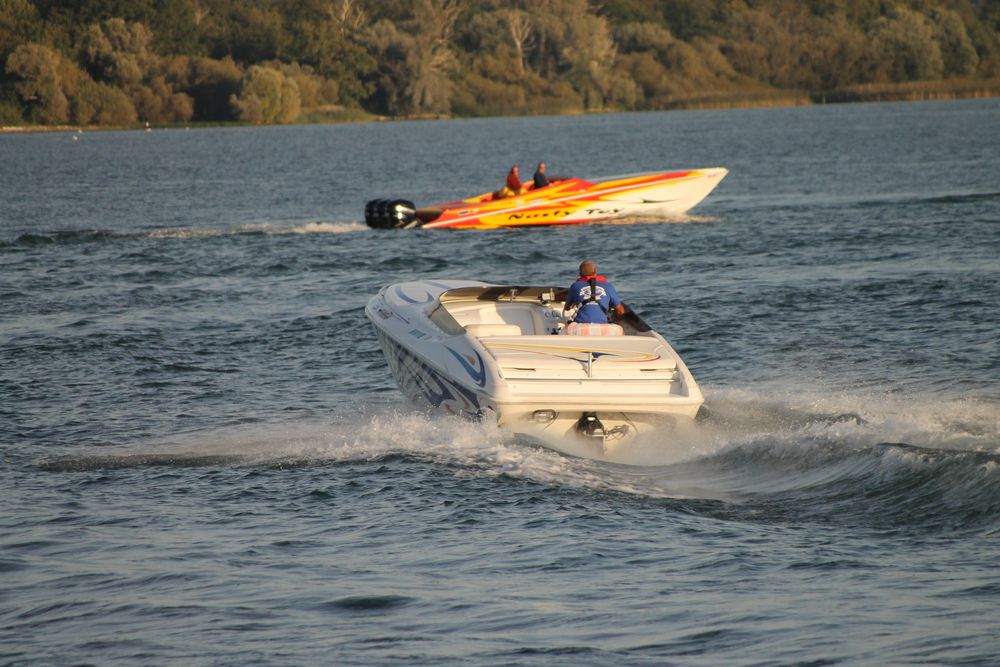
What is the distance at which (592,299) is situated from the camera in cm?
1346

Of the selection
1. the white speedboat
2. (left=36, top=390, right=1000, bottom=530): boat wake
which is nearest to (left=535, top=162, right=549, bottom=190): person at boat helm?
(left=36, top=390, right=1000, bottom=530): boat wake

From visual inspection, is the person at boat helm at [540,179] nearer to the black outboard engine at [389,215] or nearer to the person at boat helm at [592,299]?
the black outboard engine at [389,215]

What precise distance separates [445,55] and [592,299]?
139m

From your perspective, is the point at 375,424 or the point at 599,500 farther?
the point at 375,424

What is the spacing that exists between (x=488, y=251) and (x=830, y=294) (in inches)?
341

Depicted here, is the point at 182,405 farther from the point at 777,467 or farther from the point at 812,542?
the point at 812,542

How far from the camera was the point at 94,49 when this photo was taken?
13162 centimetres

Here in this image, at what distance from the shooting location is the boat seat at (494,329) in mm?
14297

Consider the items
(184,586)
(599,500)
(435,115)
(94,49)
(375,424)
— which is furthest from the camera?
(435,115)

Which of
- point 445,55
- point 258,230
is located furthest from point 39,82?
point 258,230

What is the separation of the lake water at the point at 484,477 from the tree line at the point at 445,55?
110 metres

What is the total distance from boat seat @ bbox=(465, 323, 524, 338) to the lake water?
45.2 inches

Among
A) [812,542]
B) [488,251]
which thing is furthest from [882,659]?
[488,251]

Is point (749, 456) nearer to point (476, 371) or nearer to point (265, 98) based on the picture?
point (476, 371)
